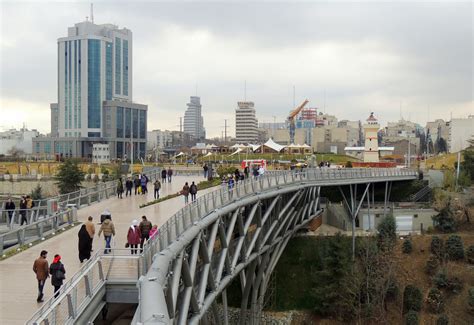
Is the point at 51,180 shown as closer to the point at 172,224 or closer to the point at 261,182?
the point at 261,182

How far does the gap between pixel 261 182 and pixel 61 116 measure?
371ft

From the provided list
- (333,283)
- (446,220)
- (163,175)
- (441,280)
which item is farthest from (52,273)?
(446,220)

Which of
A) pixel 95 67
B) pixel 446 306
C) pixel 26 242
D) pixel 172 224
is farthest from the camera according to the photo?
pixel 95 67

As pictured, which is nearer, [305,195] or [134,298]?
[134,298]

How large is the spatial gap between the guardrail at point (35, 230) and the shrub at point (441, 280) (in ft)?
81.6

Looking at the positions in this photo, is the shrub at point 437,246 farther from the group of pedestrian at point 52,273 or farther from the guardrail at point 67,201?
the group of pedestrian at point 52,273

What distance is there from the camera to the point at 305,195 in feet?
107

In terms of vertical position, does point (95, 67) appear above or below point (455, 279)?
above

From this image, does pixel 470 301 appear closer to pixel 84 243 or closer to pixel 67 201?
pixel 67 201

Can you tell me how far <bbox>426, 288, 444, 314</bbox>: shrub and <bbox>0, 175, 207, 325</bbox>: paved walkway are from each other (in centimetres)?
1820

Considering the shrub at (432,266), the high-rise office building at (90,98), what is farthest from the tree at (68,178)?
the high-rise office building at (90,98)

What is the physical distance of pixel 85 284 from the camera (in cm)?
977

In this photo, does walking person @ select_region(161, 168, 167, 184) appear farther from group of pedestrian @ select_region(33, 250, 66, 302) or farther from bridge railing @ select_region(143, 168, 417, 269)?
group of pedestrian @ select_region(33, 250, 66, 302)

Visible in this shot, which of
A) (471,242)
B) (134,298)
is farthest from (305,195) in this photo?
(134,298)
